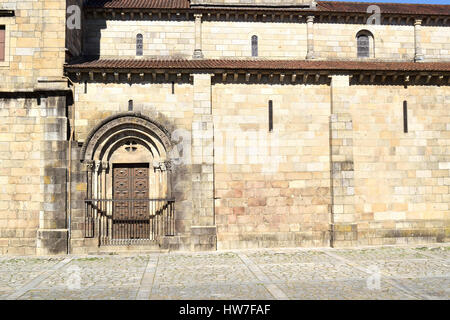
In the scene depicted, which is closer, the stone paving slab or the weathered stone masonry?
the stone paving slab

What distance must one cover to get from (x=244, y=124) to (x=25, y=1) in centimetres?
884

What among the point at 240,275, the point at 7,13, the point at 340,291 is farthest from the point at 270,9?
the point at 340,291

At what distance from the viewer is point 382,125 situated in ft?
49.5

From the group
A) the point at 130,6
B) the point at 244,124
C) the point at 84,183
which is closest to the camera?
the point at 84,183

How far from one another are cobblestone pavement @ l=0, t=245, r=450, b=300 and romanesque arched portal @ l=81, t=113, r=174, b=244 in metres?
1.17

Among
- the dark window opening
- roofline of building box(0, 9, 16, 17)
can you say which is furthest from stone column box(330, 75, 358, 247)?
roofline of building box(0, 9, 16, 17)

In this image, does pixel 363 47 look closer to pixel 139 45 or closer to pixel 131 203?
pixel 139 45

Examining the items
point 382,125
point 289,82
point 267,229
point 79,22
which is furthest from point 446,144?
point 79,22

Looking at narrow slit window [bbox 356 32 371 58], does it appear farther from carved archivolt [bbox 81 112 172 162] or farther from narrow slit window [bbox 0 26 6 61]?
narrow slit window [bbox 0 26 6 61]

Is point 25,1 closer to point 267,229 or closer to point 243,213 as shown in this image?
point 243,213

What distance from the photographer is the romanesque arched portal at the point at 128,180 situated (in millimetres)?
13898

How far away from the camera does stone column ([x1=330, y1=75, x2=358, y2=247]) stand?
14297mm

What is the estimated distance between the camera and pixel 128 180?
14.5m

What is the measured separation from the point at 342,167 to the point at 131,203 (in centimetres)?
783
